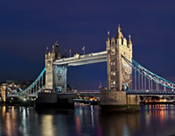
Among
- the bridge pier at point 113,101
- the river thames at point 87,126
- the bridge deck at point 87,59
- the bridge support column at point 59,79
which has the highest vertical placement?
the bridge deck at point 87,59

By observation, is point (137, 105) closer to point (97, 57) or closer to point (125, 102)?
point (125, 102)

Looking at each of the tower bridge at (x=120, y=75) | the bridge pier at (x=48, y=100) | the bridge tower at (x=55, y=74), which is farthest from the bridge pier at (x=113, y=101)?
the bridge tower at (x=55, y=74)

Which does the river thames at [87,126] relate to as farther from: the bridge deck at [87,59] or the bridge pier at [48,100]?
the bridge pier at [48,100]

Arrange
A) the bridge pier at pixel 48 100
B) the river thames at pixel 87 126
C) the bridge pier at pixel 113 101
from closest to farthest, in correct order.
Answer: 1. the river thames at pixel 87 126
2. the bridge pier at pixel 113 101
3. the bridge pier at pixel 48 100

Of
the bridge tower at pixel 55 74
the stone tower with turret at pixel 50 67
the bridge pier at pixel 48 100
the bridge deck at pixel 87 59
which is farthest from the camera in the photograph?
the stone tower with turret at pixel 50 67

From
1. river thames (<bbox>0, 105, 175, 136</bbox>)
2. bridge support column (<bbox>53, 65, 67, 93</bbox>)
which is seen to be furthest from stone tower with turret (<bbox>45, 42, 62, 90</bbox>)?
river thames (<bbox>0, 105, 175, 136</bbox>)

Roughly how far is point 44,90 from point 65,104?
713 centimetres

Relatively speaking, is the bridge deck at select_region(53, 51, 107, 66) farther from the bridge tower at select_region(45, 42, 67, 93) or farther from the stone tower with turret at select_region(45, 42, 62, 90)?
the stone tower with turret at select_region(45, 42, 62, 90)

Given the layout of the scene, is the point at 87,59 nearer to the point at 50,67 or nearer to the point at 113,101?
the point at 113,101

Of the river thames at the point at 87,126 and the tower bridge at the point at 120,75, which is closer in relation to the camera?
the river thames at the point at 87,126

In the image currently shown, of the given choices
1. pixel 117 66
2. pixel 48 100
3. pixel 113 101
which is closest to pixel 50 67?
pixel 48 100

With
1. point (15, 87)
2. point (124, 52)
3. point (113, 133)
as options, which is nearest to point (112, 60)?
point (124, 52)

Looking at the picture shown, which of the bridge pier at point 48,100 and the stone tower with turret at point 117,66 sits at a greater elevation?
the stone tower with turret at point 117,66

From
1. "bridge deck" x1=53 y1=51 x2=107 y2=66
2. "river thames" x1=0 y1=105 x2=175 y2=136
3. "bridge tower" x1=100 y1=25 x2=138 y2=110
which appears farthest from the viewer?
"bridge deck" x1=53 y1=51 x2=107 y2=66
